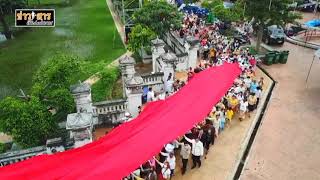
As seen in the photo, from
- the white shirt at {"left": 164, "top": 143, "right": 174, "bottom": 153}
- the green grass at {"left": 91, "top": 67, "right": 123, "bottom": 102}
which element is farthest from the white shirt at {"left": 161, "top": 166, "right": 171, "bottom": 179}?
the green grass at {"left": 91, "top": 67, "right": 123, "bottom": 102}

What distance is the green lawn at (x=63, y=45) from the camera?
22875mm

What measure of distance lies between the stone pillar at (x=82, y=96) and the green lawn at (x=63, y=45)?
133 inches

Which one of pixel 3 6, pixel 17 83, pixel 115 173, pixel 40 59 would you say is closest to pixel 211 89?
pixel 115 173

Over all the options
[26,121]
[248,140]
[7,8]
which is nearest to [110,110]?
[26,121]

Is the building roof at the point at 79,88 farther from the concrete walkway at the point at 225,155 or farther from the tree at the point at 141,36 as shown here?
the tree at the point at 141,36

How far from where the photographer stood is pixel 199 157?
13.1 m

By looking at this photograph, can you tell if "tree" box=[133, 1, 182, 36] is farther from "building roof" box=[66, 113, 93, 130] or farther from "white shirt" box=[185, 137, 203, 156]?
"white shirt" box=[185, 137, 203, 156]

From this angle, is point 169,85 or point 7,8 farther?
point 7,8

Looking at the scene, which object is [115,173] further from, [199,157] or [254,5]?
[254,5]

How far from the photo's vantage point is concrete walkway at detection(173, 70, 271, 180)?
13180mm

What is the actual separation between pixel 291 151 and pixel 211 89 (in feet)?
13.6

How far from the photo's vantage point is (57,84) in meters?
15.3

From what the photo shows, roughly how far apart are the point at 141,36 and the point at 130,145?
12422mm

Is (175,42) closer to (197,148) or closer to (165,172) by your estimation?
(197,148)
